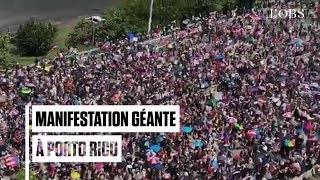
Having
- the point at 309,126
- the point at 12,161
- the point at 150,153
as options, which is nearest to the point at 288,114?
the point at 309,126

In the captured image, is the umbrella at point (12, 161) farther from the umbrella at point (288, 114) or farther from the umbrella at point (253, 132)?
the umbrella at point (288, 114)

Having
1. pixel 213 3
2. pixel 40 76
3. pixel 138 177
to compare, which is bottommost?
pixel 138 177

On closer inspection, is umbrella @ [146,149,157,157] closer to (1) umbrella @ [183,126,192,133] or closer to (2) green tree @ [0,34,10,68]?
(1) umbrella @ [183,126,192,133]

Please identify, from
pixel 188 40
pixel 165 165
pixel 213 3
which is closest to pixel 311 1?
pixel 213 3

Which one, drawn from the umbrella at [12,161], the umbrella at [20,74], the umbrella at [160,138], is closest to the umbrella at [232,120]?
the umbrella at [160,138]

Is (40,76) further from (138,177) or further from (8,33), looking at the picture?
(8,33)
